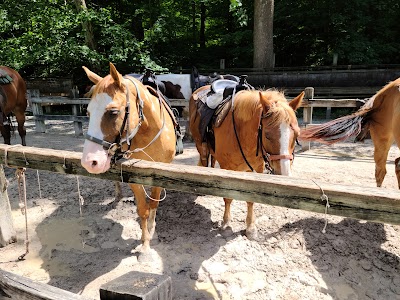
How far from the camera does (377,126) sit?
13.3ft

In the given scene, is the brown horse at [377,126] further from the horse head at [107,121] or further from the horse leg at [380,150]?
the horse head at [107,121]

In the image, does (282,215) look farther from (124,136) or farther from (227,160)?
(124,136)

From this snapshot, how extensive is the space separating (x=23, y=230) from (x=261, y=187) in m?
3.56

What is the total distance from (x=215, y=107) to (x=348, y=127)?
1.96 meters

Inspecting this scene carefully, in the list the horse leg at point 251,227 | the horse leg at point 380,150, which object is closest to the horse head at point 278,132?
the horse leg at point 251,227

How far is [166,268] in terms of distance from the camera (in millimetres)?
3133

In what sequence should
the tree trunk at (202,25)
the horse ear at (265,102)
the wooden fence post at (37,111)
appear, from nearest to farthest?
the horse ear at (265,102), the wooden fence post at (37,111), the tree trunk at (202,25)

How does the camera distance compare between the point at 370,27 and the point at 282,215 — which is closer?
the point at 282,215

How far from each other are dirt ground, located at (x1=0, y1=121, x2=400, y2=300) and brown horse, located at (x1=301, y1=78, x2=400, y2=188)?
90cm

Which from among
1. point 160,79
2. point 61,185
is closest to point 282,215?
point 61,185

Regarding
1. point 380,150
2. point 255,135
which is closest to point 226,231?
point 255,135

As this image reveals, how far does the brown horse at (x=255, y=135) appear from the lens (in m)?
2.60

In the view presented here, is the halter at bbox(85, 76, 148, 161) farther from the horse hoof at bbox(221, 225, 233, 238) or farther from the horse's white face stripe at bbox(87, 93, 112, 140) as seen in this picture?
the horse hoof at bbox(221, 225, 233, 238)

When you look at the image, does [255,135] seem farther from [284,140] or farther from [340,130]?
[340,130]
